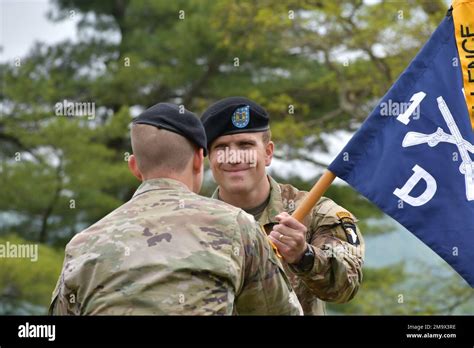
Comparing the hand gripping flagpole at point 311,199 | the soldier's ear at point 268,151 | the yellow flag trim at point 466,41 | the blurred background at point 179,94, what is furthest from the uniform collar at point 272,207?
the blurred background at point 179,94

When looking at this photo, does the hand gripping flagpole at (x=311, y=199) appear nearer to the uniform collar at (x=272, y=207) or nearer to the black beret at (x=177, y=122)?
the uniform collar at (x=272, y=207)

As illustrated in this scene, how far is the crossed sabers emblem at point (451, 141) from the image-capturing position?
5.39 meters

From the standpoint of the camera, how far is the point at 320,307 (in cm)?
572

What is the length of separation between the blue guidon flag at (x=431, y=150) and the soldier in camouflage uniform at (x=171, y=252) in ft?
4.30

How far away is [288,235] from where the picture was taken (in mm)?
4957

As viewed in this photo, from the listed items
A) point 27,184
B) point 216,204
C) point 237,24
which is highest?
point 237,24

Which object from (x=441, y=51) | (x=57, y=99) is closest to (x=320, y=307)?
(x=441, y=51)

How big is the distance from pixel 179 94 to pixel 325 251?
13.6 metres

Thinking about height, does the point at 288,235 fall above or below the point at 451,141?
below

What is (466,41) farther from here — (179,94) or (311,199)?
(179,94)

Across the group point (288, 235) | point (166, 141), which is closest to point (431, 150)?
point (288, 235)

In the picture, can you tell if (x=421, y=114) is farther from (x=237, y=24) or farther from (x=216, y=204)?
(x=237, y=24)

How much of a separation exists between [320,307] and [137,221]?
1.85 m
